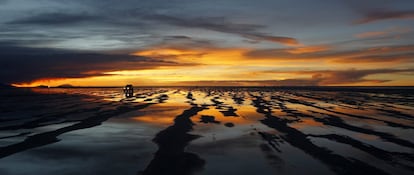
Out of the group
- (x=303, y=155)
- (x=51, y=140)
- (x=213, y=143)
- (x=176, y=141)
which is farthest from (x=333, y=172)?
(x=51, y=140)

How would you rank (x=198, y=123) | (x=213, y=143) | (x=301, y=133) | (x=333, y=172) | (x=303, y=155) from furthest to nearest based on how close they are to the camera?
1. (x=198, y=123)
2. (x=301, y=133)
3. (x=213, y=143)
4. (x=303, y=155)
5. (x=333, y=172)

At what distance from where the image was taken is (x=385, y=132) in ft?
53.3

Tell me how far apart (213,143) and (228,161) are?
2991 mm

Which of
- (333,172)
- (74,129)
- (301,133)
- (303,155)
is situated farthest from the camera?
(74,129)

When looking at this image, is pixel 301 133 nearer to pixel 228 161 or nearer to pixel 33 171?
pixel 228 161

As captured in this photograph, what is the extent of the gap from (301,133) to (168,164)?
7.63 metres

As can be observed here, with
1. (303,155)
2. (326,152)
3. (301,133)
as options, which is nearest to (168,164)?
(303,155)

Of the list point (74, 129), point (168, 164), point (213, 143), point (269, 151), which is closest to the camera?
point (168, 164)

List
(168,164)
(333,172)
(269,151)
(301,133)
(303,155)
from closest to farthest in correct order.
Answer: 1. (333,172)
2. (168,164)
3. (303,155)
4. (269,151)
5. (301,133)

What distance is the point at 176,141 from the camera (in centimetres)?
1381

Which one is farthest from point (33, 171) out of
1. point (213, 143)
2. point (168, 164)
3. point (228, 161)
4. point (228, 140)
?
point (228, 140)

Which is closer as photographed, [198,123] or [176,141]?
[176,141]

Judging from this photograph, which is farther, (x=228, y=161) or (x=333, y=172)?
(x=228, y=161)

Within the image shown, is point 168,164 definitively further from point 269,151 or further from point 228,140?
point 228,140
